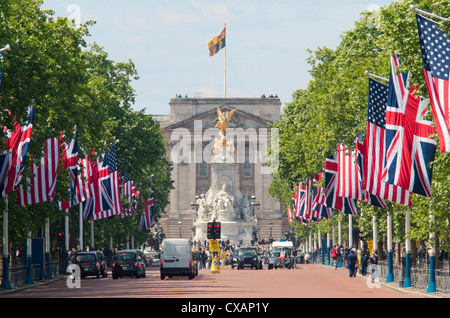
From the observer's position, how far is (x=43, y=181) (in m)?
43.6

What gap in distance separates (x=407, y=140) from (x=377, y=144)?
8.72 feet

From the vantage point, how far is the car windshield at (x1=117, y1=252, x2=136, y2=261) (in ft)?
191

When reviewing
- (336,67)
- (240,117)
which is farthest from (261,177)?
(336,67)

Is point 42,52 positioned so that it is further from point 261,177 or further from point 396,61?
point 261,177

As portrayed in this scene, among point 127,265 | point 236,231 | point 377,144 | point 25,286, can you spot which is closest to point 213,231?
point 127,265

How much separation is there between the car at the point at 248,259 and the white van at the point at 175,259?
20034 millimetres

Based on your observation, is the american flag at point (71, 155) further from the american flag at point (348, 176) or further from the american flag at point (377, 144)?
the american flag at point (377, 144)

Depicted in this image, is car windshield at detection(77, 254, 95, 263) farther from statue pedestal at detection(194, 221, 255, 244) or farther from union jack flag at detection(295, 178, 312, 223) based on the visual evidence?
statue pedestal at detection(194, 221, 255, 244)

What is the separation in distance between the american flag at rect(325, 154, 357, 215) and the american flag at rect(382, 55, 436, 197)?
1901 centimetres

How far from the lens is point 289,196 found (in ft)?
344

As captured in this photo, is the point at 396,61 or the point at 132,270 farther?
the point at 132,270

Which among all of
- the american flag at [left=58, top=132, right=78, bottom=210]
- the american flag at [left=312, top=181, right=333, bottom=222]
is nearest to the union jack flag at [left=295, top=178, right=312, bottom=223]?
the american flag at [left=312, top=181, right=333, bottom=222]

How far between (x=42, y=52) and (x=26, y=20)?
1.54 meters
